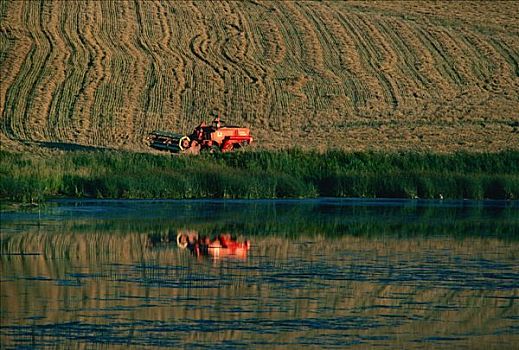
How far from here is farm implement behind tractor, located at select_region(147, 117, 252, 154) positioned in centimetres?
4034

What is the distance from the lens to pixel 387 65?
59031 millimetres

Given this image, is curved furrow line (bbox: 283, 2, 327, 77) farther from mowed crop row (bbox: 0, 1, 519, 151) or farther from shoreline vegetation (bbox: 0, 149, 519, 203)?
→ shoreline vegetation (bbox: 0, 149, 519, 203)

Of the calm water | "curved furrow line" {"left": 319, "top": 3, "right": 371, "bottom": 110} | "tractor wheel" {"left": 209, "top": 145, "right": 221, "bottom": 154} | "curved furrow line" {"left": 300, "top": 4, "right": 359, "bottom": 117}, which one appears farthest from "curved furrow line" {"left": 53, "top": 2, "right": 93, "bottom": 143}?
the calm water

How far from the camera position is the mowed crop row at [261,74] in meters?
48.7

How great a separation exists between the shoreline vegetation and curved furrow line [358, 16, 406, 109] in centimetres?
1703

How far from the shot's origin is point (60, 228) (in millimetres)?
23922

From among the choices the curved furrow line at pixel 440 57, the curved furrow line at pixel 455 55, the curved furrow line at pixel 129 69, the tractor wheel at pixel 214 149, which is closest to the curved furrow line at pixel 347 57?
the curved furrow line at pixel 440 57

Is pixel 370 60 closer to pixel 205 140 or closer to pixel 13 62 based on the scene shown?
pixel 13 62

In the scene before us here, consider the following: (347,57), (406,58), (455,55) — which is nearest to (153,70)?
(347,57)

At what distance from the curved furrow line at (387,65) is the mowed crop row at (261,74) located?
59 millimetres

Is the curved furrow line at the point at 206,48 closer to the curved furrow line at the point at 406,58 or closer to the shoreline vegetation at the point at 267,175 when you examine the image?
the curved furrow line at the point at 406,58

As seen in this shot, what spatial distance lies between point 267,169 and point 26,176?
7207 mm

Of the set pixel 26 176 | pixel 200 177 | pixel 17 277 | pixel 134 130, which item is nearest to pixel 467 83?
pixel 134 130

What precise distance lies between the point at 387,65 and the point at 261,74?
7.04 meters
